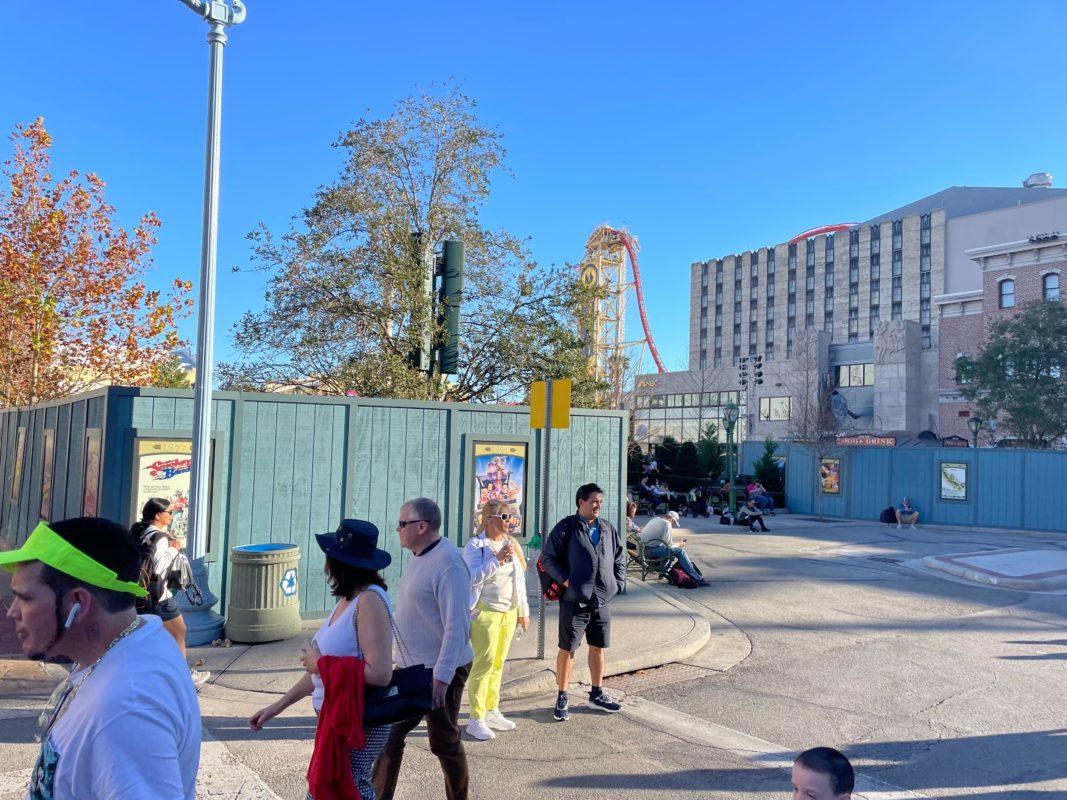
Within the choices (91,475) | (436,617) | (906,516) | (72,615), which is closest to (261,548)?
(91,475)

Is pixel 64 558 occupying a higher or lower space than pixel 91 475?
higher

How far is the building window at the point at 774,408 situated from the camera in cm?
7281

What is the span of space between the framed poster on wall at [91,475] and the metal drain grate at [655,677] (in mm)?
5504

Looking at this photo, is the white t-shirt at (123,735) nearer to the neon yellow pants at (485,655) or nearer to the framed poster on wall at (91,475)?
the neon yellow pants at (485,655)

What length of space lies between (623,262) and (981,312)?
2342 centimetres

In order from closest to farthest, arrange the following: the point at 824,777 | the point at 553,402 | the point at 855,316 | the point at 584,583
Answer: the point at 824,777 → the point at 584,583 → the point at 553,402 → the point at 855,316

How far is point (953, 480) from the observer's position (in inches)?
1040

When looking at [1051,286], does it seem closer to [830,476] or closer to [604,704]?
[830,476]

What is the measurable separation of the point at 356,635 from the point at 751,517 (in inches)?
824

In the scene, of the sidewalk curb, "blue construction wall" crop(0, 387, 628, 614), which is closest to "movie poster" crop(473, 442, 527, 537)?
"blue construction wall" crop(0, 387, 628, 614)

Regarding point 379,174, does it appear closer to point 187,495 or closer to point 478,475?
point 478,475

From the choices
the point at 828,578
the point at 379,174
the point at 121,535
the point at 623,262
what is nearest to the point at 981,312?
the point at 623,262

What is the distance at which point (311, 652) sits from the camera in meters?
3.69

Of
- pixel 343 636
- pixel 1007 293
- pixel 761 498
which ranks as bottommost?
pixel 761 498
